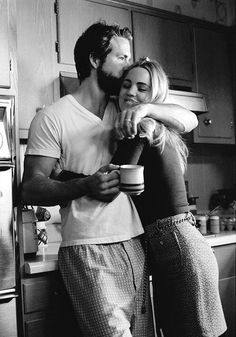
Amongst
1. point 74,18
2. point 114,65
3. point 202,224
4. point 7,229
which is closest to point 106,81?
point 114,65

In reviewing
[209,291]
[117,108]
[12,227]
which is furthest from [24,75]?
[209,291]

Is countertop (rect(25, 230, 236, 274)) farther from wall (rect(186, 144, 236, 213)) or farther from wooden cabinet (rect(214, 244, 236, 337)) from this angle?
wall (rect(186, 144, 236, 213))

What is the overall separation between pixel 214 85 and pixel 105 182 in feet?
5.94

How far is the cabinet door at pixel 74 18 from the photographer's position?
2.28m

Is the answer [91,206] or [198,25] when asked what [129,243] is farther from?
[198,25]

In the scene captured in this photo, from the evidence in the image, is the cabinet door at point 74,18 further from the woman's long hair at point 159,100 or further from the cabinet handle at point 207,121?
the cabinet handle at point 207,121

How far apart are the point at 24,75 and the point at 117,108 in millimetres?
706

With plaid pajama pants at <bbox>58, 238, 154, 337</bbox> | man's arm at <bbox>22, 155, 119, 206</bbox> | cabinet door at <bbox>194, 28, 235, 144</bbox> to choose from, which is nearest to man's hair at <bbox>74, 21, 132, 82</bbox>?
man's arm at <bbox>22, 155, 119, 206</bbox>

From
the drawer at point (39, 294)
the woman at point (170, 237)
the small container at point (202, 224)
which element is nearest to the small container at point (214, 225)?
the small container at point (202, 224)

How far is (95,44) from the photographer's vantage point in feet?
5.41

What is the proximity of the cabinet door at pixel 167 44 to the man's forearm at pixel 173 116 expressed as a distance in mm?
1012

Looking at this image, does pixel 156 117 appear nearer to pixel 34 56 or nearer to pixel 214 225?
pixel 34 56

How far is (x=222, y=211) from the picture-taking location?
317cm

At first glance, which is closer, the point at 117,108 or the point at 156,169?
the point at 156,169
